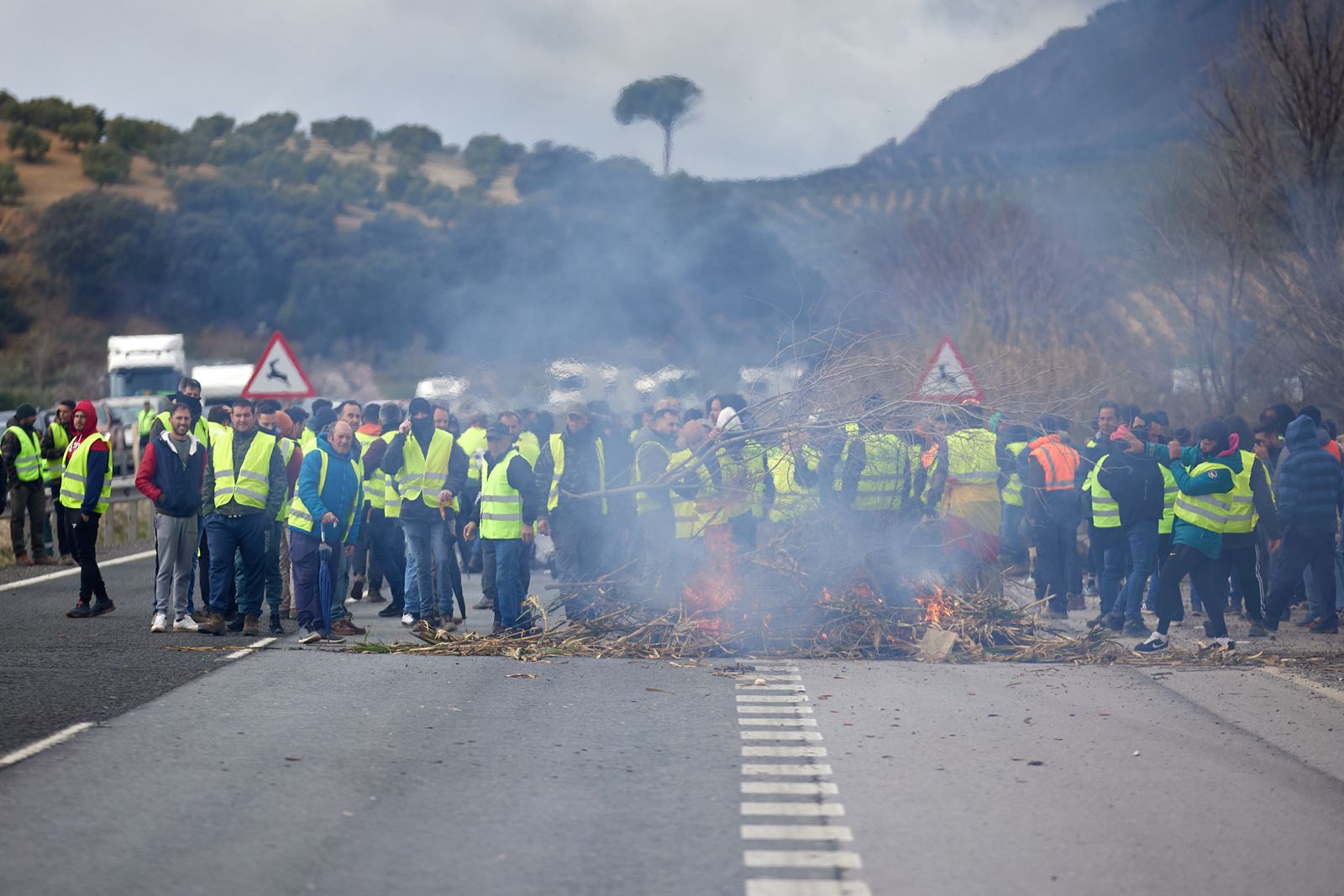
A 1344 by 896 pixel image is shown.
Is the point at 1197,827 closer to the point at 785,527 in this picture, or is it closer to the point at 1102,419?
the point at 785,527

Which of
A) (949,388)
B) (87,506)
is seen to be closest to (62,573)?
(87,506)

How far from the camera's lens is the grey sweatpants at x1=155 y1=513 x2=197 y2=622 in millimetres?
11398

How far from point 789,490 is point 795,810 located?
549cm

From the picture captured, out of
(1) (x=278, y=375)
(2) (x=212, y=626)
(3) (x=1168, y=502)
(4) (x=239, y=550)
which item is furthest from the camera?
(1) (x=278, y=375)

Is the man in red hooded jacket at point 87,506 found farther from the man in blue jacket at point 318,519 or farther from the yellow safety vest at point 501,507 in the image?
the yellow safety vest at point 501,507

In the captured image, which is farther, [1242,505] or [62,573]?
[62,573]

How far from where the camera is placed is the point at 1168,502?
1271 centimetres

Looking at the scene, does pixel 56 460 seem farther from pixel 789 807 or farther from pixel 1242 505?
pixel 789 807

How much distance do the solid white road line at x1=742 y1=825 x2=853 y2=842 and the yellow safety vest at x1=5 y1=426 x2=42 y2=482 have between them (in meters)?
13.3

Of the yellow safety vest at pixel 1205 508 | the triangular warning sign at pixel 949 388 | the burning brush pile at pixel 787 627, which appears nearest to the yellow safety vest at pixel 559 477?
the burning brush pile at pixel 787 627

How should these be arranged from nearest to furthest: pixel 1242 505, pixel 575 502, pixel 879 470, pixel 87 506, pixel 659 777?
pixel 659 777
pixel 1242 505
pixel 879 470
pixel 575 502
pixel 87 506

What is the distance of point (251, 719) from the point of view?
314 inches

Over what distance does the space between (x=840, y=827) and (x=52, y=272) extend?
2386 inches

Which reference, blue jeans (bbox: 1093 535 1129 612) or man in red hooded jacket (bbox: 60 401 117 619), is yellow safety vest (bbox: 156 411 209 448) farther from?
blue jeans (bbox: 1093 535 1129 612)
